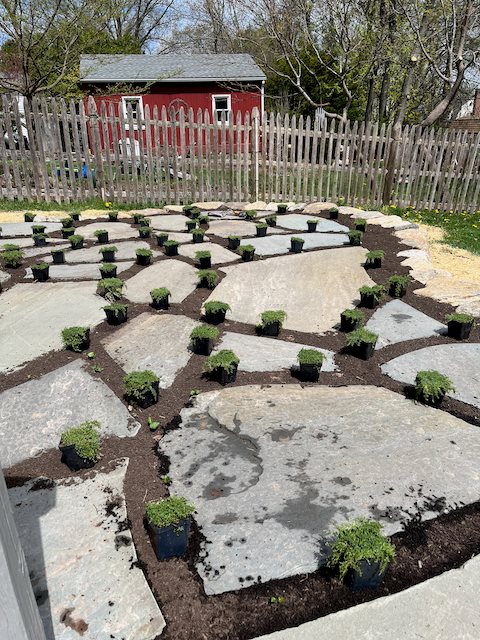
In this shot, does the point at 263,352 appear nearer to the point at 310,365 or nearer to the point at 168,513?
the point at 310,365

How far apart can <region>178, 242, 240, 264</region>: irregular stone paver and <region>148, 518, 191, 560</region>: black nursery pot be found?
10.1 ft

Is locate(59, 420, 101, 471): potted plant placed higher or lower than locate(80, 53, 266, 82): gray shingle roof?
lower

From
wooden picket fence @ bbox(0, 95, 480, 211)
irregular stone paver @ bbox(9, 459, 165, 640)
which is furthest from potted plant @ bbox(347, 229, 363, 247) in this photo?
irregular stone paver @ bbox(9, 459, 165, 640)

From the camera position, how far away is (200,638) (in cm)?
115

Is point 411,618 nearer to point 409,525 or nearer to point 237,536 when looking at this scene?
point 409,525

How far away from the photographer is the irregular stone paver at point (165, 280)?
3428 mm

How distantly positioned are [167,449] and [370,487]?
2.55 feet

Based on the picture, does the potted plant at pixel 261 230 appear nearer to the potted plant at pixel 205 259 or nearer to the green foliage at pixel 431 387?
the potted plant at pixel 205 259

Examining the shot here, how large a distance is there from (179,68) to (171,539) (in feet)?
72.5

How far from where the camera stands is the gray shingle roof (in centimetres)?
1925

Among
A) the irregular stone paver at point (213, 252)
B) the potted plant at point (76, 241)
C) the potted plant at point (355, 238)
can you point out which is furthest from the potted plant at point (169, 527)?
the potted plant at point (355, 238)

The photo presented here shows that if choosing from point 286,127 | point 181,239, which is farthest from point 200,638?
point 286,127

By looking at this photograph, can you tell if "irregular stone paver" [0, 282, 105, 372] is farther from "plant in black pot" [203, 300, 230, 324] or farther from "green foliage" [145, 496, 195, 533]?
"green foliage" [145, 496, 195, 533]

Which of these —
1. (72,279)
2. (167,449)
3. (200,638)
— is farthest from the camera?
(72,279)
